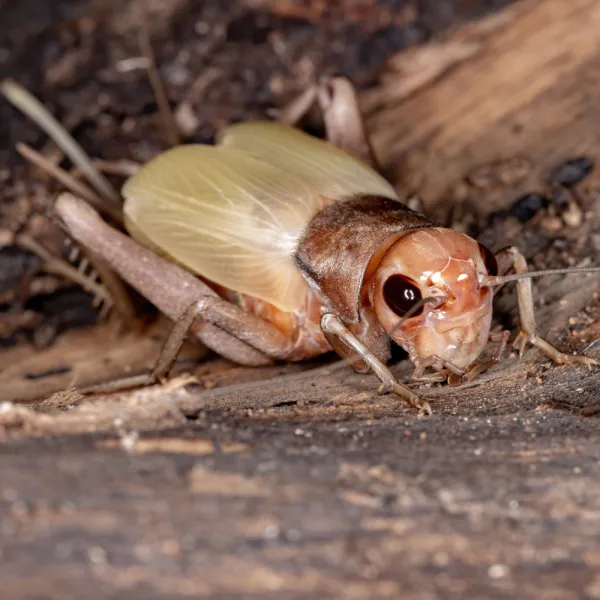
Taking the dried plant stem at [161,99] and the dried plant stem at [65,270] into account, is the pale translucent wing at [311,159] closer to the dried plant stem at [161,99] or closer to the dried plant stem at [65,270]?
the dried plant stem at [161,99]

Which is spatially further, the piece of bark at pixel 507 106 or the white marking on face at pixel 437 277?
the piece of bark at pixel 507 106

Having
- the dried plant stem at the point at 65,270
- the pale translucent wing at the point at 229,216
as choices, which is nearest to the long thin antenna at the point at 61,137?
the dried plant stem at the point at 65,270

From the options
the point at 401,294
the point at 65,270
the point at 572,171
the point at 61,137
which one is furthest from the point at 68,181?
the point at 572,171

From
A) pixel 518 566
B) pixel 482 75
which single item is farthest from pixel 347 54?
pixel 518 566

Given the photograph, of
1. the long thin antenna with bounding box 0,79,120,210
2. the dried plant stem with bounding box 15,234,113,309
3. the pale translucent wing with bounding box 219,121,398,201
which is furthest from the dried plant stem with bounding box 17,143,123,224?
the pale translucent wing with bounding box 219,121,398,201

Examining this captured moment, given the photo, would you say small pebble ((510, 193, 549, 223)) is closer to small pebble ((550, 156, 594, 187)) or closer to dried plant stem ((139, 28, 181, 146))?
small pebble ((550, 156, 594, 187))

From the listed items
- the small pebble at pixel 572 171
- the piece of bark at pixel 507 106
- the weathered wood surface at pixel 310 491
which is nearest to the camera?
the weathered wood surface at pixel 310 491
